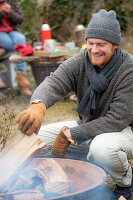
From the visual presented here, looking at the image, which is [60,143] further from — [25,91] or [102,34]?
[25,91]

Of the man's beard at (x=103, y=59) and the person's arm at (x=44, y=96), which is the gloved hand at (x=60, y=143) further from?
→ the man's beard at (x=103, y=59)

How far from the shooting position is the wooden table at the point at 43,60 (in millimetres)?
5406

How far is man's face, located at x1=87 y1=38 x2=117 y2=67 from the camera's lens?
8.44 feet

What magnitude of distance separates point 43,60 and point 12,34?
886 mm

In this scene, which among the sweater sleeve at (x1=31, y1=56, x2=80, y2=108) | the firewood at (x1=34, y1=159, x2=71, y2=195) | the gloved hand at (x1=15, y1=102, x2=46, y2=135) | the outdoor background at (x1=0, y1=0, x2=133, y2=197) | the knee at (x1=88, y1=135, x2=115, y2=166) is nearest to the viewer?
the firewood at (x1=34, y1=159, x2=71, y2=195)

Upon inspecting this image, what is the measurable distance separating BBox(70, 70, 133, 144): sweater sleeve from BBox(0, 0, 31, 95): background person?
3.38 meters

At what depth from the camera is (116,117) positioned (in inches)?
102

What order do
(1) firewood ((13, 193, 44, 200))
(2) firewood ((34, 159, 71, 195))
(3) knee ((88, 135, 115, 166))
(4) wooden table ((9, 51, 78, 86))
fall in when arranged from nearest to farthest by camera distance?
(1) firewood ((13, 193, 44, 200)) < (2) firewood ((34, 159, 71, 195)) < (3) knee ((88, 135, 115, 166)) < (4) wooden table ((9, 51, 78, 86))

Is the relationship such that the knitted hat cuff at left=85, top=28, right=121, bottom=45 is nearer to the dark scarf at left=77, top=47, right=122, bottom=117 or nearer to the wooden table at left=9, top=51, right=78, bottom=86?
the dark scarf at left=77, top=47, right=122, bottom=117

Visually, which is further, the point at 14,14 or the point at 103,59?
the point at 14,14

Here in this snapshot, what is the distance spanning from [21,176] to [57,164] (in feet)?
0.78

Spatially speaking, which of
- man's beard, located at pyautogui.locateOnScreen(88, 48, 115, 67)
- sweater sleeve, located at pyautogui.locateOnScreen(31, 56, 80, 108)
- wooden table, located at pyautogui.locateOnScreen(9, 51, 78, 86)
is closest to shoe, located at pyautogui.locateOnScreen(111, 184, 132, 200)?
sweater sleeve, located at pyautogui.locateOnScreen(31, 56, 80, 108)

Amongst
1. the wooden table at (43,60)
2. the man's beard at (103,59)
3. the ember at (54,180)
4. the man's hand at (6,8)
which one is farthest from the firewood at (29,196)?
the man's hand at (6,8)

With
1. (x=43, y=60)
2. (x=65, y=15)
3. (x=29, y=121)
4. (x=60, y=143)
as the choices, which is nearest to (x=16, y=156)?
(x=29, y=121)
